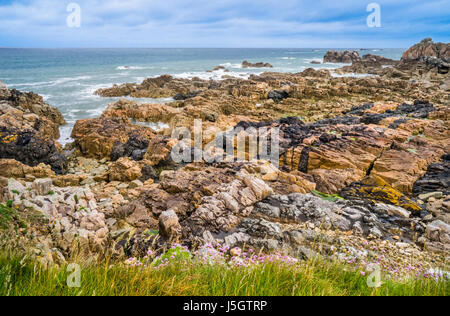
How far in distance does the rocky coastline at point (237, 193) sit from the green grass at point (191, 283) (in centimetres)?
49

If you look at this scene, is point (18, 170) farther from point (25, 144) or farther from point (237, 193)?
point (237, 193)

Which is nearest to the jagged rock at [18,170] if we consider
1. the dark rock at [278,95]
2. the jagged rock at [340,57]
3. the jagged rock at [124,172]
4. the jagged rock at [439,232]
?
the jagged rock at [124,172]

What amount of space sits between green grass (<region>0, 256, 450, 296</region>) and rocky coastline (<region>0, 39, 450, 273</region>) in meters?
0.49

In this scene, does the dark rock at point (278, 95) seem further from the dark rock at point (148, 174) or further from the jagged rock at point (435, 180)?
the dark rock at point (148, 174)

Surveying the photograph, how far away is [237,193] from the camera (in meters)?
A: 8.34

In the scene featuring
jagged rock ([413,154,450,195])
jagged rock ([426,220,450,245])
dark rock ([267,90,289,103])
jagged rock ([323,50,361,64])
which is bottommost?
jagged rock ([426,220,450,245])

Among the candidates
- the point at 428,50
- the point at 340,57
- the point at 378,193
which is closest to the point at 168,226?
the point at 378,193

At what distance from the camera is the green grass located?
2121 mm

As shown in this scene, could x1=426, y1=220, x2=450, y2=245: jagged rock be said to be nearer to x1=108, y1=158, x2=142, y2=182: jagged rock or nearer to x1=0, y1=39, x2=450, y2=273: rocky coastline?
x1=0, y1=39, x2=450, y2=273: rocky coastline

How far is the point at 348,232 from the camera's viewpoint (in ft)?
22.5

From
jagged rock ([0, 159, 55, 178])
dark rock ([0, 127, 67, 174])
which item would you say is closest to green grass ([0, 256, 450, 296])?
jagged rock ([0, 159, 55, 178])

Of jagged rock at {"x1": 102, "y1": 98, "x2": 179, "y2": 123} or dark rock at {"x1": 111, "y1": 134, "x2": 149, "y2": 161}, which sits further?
jagged rock at {"x1": 102, "y1": 98, "x2": 179, "y2": 123}

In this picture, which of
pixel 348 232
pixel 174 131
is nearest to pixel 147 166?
pixel 174 131

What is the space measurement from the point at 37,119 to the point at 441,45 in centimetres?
9541
